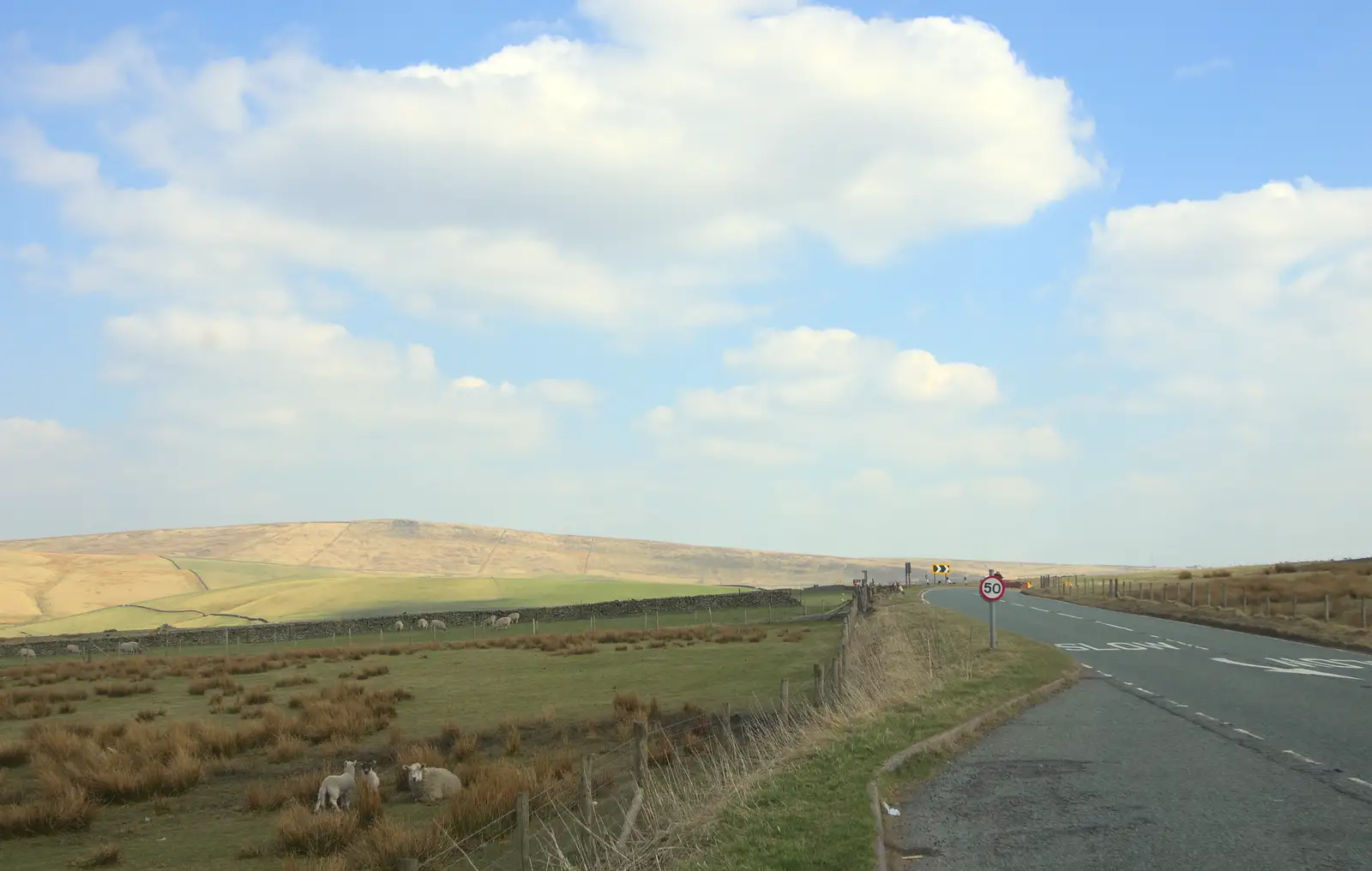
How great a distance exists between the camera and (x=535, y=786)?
14453 mm

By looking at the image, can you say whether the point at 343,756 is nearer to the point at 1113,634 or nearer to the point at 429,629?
the point at 1113,634

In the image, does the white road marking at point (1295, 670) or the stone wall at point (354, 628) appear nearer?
the white road marking at point (1295, 670)

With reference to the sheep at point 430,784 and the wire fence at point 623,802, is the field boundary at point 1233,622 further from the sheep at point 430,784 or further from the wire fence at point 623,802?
the sheep at point 430,784

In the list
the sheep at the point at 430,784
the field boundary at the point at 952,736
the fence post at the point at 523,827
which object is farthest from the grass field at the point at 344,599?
the fence post at the point at 523,827

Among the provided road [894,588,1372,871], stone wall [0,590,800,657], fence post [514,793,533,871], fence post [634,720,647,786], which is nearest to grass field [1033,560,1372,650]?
road [894,588,1372,871]

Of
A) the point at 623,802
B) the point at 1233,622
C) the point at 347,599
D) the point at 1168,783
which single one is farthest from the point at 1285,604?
the point at 347,599

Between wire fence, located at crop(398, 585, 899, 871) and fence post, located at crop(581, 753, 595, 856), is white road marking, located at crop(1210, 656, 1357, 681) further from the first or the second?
fence post, located at crop(581, 753, 595, 856)

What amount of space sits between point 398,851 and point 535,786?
2.84 metres

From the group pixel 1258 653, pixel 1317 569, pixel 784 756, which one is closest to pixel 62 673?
pixel 784 756

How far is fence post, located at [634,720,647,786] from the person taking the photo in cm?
1148

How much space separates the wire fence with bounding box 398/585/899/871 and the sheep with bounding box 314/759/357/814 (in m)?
2.81

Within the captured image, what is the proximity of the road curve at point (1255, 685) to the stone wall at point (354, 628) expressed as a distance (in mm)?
36372

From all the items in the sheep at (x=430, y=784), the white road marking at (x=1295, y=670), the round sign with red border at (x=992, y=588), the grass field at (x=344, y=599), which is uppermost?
the round sign with red border at (x=992, y=588)

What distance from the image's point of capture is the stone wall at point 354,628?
67375 millimetres
